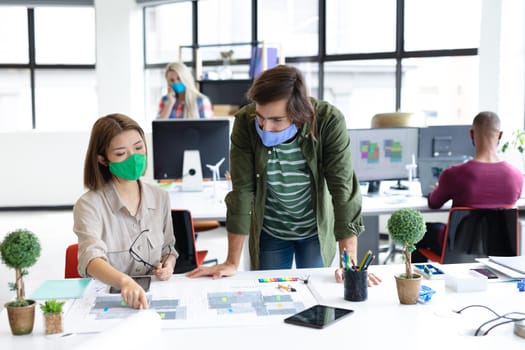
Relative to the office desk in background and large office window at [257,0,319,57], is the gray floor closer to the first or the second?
the office desk in background

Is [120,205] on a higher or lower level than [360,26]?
lower

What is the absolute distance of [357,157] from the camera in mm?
3709

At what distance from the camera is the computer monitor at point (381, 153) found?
370cm

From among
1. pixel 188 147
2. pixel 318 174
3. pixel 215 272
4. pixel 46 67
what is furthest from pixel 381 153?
pixel 46 67

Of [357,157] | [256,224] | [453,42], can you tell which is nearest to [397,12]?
[453,42]

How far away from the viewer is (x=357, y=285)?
1.58 metres

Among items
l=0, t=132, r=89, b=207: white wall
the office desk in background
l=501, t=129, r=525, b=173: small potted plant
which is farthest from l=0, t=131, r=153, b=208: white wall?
l=501, t=129, r=525, b=173: small potted plant

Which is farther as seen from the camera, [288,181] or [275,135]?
[288,181]

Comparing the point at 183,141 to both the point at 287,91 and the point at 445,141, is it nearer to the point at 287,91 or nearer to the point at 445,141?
the point at 445,141

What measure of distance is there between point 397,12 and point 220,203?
3325 millimetres

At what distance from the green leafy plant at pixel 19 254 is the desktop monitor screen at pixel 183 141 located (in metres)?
2.15

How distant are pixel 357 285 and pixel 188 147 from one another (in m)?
2.18

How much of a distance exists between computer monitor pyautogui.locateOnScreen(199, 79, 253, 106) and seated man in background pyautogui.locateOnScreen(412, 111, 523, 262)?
345cm

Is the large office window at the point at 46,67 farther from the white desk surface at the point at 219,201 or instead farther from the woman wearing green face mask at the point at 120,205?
the woman wearing green face mask at the point at 120,205
